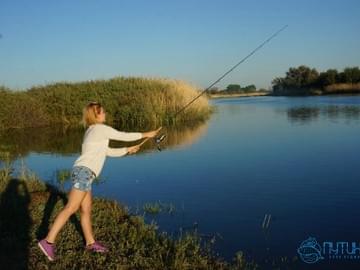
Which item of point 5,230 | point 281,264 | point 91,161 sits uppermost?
point 91,161

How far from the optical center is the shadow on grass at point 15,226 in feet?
17.3

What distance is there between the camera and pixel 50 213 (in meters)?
7.06

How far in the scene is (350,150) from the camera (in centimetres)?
1308

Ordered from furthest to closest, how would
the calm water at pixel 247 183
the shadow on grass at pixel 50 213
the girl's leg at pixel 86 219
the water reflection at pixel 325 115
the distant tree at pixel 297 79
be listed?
1. the distant tree at pixel 297 79
2. the water reflection at pixel 325 115
3. the calm water at pixel 247 183
4. the shadow on grass at pixel 50 213
5. the girl's leg at pixel 86 219

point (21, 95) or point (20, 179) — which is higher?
point (21, 95)

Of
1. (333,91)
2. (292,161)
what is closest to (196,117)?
(292,161)

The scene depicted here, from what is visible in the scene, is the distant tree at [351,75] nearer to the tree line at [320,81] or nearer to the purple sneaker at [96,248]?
the tree line at [320,81]

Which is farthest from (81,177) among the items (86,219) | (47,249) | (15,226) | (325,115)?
(325,115)

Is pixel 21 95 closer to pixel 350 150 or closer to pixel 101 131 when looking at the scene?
pixel 350 150

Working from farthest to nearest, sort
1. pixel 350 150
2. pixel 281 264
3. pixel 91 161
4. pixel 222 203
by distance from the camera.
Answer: pixel 350 150 → pixel 222 203 → pixel 281 264 → pixel 91 161

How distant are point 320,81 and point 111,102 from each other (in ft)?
183

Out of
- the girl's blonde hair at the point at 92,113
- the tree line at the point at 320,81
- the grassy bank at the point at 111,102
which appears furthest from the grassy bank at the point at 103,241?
the tree line at the point at 320,81

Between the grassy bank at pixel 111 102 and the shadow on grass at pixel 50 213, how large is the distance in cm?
1469

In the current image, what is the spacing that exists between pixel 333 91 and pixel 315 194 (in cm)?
6288
